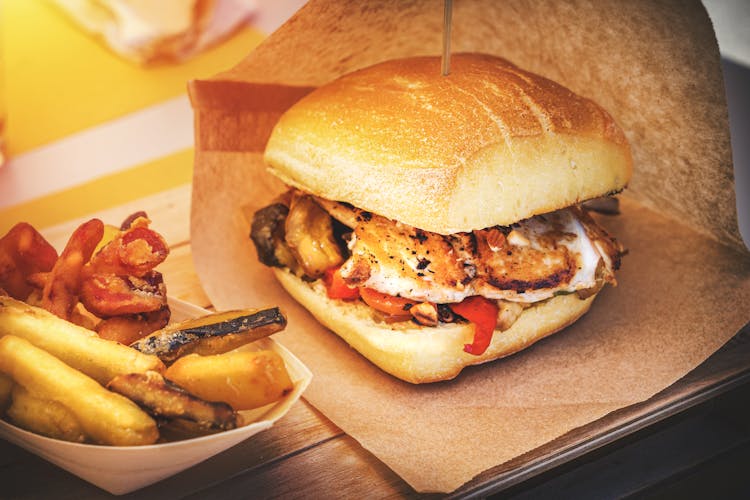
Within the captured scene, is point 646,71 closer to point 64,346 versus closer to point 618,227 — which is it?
point 618,227

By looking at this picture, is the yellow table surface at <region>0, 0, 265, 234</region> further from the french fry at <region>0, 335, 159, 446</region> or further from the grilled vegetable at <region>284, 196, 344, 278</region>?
the french fry at <region>0, 335, 159, 446</region>

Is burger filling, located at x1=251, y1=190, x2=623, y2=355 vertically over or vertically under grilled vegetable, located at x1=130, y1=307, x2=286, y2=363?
under

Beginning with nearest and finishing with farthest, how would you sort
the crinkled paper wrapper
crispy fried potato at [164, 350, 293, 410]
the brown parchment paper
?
crispy fried potato at [164, 350, 293, 410] → the brown parchment paper → the crinkled paper wrapper

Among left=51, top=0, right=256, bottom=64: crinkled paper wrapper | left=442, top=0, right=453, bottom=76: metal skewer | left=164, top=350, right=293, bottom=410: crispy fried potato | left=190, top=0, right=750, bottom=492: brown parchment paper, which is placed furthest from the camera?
left=51, top=0, right=256, bottom=64: crinkled paper wrapper

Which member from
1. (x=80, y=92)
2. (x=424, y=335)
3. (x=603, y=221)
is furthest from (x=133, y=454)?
(x=80, y=92)

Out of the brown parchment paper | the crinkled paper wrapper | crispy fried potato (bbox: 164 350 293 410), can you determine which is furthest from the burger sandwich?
the crinkled paper wrapper

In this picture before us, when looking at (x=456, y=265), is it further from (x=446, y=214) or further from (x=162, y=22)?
(x=162, y=22)

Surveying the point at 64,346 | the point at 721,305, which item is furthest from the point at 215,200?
the point at 721,305
